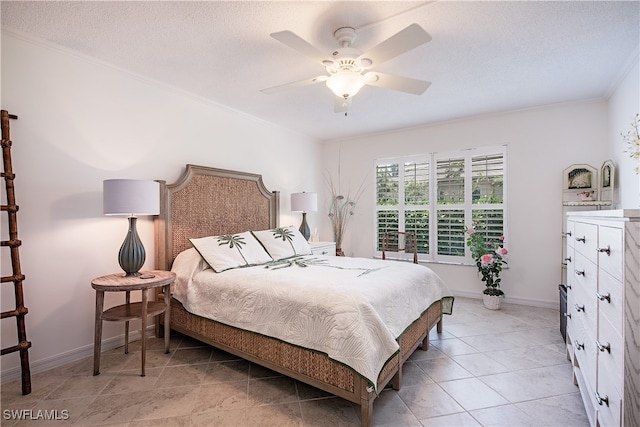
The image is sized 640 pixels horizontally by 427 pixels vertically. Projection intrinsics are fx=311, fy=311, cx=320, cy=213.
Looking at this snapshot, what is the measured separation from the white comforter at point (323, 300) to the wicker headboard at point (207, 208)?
0.26 meters

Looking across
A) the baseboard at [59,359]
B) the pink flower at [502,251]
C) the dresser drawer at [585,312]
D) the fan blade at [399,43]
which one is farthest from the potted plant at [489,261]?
the baseboard at [59,359]

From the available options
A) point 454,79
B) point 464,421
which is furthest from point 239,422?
point 454,79

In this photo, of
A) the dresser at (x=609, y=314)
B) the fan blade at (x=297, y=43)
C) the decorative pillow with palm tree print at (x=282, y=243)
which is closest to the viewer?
the dresser at (x=609, y=314)

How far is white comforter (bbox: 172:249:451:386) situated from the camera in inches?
69.4

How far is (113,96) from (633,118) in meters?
4.46

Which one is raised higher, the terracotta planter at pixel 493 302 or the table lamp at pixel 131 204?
the table lamp at pixel 131 204

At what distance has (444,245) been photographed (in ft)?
14.7

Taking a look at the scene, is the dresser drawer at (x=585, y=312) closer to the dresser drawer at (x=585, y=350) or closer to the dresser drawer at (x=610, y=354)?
the dresser drawer at (x=585, y=350)

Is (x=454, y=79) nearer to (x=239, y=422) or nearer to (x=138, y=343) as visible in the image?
(x=239, y=422)

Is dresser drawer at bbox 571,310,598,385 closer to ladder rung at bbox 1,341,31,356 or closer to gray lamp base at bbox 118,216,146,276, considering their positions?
gray lamp base at bbox 118,216,146,276

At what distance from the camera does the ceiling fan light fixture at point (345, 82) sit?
2074mm

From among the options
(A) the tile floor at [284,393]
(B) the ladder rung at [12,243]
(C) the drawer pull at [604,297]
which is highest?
(B) the ladder rung at [12,243]

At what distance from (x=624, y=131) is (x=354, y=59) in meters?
2.75

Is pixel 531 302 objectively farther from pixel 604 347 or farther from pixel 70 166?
pixel 70 166
